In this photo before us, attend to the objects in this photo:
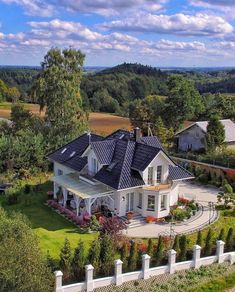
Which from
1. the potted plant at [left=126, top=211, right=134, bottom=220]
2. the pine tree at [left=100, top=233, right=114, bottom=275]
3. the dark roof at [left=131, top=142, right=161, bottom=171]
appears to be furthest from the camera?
the dark roof at [left=131, top=142, right=161, bottom=171]

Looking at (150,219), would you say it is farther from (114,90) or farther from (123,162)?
(114,90)

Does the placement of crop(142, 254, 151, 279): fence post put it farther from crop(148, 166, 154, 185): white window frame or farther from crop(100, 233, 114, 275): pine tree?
crop(148, 166, 154, 185): white window frame

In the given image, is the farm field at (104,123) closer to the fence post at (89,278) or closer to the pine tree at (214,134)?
the pine tree at (214,134)

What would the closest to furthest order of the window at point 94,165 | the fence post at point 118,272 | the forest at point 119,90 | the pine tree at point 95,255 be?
the pine tree at point 95,255, the fence post at point 118,272, the window at point 94,165, the forest at point 119,90

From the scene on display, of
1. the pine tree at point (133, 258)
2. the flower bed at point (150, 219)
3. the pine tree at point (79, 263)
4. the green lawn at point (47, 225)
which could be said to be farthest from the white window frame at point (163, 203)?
the pine tree at point (79, 263)

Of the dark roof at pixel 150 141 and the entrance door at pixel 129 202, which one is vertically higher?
the dark roof at pixel 150 141

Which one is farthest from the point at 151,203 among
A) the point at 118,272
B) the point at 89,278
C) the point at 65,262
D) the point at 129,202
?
the point at 65,262

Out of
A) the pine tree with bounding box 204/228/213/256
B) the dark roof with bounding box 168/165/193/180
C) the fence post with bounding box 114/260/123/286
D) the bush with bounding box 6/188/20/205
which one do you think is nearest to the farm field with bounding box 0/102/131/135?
the bush with bounding box 6/188/20/205
